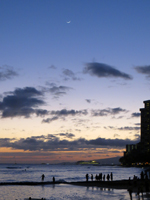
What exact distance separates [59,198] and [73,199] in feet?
8.90

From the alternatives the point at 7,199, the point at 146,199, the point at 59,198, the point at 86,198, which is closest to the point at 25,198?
the point at 7,199

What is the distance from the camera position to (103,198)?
4300cm

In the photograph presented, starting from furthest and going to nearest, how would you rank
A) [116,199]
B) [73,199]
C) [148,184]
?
1. [148,184]
2. [73,199]
3. [116,199]

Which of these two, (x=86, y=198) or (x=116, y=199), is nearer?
(x=116, y=199)

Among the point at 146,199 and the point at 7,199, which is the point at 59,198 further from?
the point at 146,199

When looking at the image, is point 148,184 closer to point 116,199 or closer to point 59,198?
point 116,199

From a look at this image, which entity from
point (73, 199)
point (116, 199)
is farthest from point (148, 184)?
point (73, 199)

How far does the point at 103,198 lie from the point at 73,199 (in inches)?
198

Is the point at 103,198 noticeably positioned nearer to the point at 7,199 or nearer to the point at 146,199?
the point at 146,199

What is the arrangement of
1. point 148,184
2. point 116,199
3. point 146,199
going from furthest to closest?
point 148,184, point 116,199, point 146,199

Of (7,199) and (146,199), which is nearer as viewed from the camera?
(146,199)

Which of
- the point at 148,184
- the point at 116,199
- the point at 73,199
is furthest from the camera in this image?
the point at 148,184

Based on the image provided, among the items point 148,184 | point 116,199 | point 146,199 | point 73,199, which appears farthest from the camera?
point 148,184

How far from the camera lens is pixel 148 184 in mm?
47688
